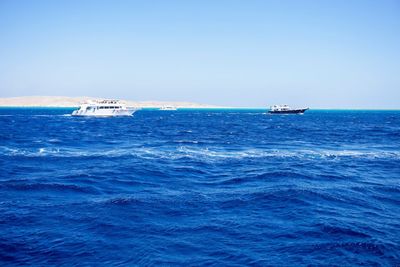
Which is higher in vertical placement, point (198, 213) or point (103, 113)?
point (103, 113)

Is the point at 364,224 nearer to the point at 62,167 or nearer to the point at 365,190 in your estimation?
the point at 365,190

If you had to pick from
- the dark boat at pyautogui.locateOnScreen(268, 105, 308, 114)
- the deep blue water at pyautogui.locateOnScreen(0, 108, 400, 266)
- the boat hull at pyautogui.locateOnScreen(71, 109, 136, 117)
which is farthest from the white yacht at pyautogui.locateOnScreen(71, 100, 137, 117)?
the deep blue water at pyautogui.locateOnScreen(0, 108, 400, 266)

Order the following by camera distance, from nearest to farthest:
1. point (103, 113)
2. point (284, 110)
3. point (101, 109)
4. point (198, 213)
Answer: point (198, 213), point (103, 113), point (101, 109), point (284, 110)

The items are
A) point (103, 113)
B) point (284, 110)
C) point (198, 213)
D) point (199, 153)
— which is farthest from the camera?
point (284, 110)

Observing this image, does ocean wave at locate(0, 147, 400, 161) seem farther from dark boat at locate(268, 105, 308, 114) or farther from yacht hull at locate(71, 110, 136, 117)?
dark boat at locate(268, 105, 308, 114)

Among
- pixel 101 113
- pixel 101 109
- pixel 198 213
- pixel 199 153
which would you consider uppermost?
pixel 101 109

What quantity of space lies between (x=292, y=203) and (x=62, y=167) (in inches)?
715

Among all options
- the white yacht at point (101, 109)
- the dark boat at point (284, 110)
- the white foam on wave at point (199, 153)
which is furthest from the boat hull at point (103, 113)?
the white foam on wave at point (199, 153)

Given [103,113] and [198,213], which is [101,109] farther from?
[198,213]

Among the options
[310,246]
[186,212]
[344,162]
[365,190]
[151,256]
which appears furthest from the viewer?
[344,162]

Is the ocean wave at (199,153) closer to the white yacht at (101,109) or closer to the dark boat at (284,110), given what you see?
the white yacht at (101,109)

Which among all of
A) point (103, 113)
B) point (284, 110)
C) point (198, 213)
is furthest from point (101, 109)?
point (198, 213)

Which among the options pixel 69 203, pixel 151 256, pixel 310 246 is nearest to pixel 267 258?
pixel 310 246

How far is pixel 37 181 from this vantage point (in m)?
20.6
